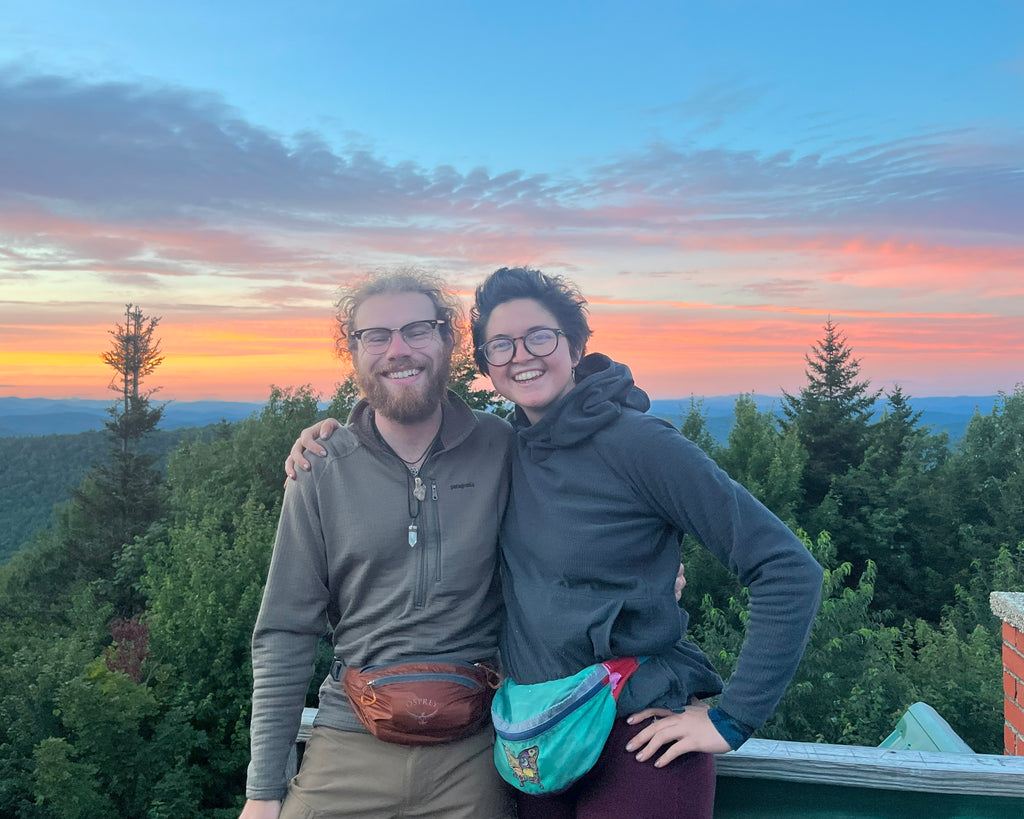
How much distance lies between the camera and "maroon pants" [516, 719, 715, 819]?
1.82m

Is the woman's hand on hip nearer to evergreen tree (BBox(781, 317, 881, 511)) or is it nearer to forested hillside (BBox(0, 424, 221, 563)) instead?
evergreen tree (BBox(781, 317, 881, 511))

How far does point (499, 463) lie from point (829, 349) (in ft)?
92.7

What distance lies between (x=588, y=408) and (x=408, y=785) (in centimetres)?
107

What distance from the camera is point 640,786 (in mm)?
1826

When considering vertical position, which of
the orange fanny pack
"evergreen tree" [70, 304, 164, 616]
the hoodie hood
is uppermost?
the hoodie hood

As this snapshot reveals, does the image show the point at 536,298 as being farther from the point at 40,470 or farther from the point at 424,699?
the point at 40,470

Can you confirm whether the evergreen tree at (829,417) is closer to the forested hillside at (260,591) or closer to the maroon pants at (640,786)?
the forested hillside at (260,591)

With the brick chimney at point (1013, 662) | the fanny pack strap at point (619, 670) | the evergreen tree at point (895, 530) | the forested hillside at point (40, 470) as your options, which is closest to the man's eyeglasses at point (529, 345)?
the fanny pack strap at point (619, 670)

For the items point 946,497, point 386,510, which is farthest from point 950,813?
point 946,497

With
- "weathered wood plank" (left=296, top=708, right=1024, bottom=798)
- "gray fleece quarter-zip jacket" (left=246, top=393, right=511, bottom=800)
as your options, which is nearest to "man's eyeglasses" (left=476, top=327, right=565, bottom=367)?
"gray fleece quarter-zip jacket" (left=246, top=393, right=511, bottom=800)

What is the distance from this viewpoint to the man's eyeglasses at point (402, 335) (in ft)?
7.88

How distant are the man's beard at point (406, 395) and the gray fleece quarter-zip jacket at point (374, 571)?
0.29 feet

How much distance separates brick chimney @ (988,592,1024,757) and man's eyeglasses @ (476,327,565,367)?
2949 millimetres

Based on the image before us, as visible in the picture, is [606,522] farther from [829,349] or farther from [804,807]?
[829,349]
